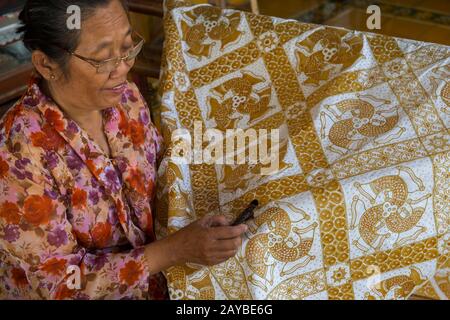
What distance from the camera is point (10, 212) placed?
1197mm

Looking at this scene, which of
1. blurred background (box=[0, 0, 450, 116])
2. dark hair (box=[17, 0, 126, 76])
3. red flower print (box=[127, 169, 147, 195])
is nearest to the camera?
dark hair (box=[17, 0, 126, 76])

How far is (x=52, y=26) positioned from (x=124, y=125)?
13.4 inches

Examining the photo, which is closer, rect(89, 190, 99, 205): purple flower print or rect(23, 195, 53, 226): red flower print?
rect(23, 195, 53, 226): red flower print

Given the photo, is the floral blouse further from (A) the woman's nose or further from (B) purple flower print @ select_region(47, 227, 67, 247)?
(A) the woman's nose

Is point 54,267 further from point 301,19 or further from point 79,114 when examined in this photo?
point 301,19

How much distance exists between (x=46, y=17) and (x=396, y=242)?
2.87 feet

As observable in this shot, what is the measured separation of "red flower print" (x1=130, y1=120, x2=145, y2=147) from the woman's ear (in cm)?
26

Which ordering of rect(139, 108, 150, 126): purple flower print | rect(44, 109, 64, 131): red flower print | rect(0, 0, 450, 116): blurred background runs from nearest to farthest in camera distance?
rect(44, 109, 64, 131): red flower print → rect(139, 108, 150, 126): purple flower print → rect(0, 0, 450, 116): blurred background

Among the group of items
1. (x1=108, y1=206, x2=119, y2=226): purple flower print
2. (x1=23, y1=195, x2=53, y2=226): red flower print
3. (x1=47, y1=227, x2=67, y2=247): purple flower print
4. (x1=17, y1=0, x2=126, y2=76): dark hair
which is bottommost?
(x1=108, y1=206, x2=119, y2=226): purple flower print

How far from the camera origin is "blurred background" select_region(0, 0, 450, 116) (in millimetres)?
2229

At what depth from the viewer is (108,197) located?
1.35 m

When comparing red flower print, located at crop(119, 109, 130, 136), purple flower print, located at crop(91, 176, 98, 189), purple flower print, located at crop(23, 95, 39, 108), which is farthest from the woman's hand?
purple flower print, located at crop(23, 95, 39, 108)

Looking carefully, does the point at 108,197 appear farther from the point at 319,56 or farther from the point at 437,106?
the point at 437,106
